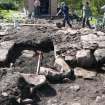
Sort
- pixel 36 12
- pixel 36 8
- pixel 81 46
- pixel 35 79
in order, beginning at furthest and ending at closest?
1. pixel 36 12
2. pixel 36 8
3. pixel 81 46
4. pixel 35 79

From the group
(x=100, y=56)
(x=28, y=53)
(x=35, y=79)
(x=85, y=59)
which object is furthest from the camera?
(x=28, y=53)

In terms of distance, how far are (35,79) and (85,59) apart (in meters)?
2.94

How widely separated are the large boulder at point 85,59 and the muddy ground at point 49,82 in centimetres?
55

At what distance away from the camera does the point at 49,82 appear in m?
14.6

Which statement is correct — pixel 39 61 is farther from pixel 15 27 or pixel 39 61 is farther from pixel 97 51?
pixel 15 27

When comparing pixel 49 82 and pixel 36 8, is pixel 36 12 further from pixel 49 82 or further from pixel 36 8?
pixel 49 82

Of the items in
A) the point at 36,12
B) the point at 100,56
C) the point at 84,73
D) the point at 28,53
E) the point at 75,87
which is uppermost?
the point at 36,12

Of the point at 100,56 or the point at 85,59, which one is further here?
the point at 100,56

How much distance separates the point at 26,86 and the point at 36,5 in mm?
13872

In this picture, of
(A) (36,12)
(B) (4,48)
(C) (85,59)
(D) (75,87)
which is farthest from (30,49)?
(A) (36,12)

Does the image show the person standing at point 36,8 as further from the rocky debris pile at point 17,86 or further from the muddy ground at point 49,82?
the rocky debris pile at point 17,86

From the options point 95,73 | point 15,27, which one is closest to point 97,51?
point 95,73

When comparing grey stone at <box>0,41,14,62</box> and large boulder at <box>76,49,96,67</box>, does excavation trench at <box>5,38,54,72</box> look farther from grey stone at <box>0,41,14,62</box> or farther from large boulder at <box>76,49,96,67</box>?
large boulder at <box>76,49,96,67</box>

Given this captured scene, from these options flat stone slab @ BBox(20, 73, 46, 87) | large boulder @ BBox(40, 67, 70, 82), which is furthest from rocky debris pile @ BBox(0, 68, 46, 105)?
large boulder @ BBox(40, 67, 70, 82)
